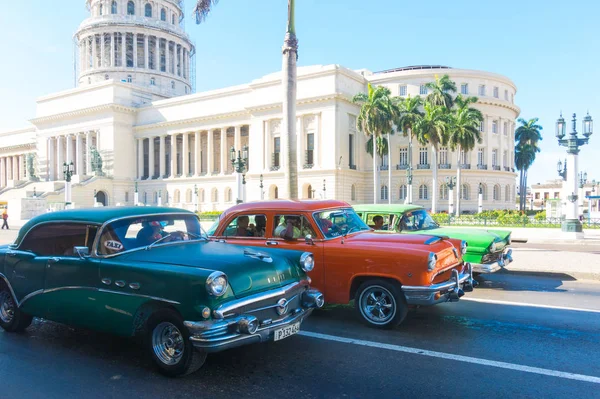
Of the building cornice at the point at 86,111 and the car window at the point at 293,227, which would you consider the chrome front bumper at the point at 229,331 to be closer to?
the car window at the point at 293,227

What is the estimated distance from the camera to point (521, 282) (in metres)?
10.4

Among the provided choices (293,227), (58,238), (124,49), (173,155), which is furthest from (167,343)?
(124,49)

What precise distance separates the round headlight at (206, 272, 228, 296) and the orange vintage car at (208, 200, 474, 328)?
960 mm

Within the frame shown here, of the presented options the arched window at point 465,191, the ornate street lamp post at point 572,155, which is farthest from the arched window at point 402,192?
the ornate street lamp post at point 572,155

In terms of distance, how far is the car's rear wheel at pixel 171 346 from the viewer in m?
4.61

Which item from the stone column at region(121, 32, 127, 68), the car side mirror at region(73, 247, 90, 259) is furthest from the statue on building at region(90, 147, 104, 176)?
the car side mirror at region(73, 247, 90, 259)

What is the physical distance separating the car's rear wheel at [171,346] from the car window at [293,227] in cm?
271

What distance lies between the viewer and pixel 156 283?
4781 mm

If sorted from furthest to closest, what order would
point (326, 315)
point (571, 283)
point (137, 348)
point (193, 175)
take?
point (193, 175)
point (571, 283)
point (326, 315)
point (137, 348)

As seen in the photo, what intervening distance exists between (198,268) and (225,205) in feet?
195

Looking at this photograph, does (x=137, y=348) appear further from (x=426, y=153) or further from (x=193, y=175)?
(x=193, y=175)

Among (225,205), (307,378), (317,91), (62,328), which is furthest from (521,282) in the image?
(225,205)

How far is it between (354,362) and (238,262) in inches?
68.5

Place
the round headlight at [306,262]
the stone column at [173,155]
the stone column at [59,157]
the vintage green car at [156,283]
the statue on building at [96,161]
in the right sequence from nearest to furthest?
1. the vintage green car at [156,283]
2. the round headlight at [306,262]
3. the statue on building at [96,161]
4. the stone column at [173,155]
5. the stone column at [59,157]
